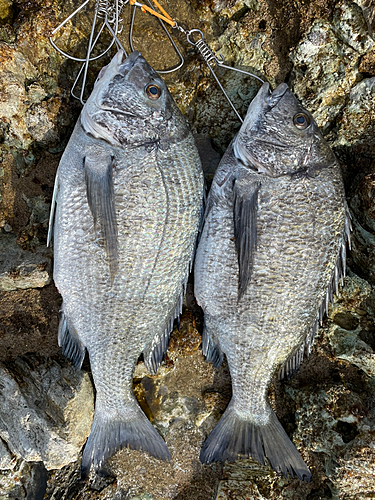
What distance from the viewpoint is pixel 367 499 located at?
2.84 m

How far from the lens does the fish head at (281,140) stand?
9.00 feet

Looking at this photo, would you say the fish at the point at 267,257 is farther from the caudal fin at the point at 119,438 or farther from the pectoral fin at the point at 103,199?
the pectoral fin at the point at 103,199

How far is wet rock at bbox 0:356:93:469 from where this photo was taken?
2799mm

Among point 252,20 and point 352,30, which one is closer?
point 352,30

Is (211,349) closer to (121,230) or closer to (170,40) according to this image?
(121,230)

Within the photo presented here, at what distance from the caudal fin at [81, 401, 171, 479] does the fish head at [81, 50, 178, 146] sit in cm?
221

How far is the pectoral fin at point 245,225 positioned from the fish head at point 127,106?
812 millimetres

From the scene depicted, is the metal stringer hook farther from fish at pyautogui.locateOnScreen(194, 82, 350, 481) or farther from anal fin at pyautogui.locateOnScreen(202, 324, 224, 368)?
anal fin at pyautogui.locateOnScreen(202, 324, 224, 368)

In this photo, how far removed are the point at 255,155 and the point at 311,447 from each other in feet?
8.47

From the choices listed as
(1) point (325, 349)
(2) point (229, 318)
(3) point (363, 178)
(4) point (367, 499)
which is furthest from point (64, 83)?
(4) point (367, 499)

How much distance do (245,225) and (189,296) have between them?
103 cm

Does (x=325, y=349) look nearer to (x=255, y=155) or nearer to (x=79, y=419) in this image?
(x=255, y=155)

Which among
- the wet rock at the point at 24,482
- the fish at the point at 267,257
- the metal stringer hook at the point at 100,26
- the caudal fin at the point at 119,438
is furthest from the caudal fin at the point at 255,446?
the metal stringer hook at the point at 100,26

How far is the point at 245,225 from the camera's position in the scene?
8.77 feet
